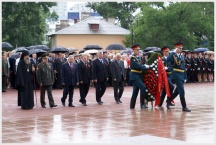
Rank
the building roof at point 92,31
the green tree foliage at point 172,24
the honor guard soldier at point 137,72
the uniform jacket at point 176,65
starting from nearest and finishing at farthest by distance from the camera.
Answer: the uniform jacket at point 176,65 → the honor guard soldier at point 137,72 → the green tree foliage at point 172,24 → the building roof at point 92,31

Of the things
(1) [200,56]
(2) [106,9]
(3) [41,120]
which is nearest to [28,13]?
(1) [200,56]

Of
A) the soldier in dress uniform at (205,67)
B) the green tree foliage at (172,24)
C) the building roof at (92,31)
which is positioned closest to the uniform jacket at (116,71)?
the soldier in dress uniform at (205,67)

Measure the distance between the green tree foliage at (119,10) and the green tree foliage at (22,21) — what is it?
2492 centimetres

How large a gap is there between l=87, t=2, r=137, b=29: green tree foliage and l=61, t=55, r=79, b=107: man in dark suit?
2231 inches

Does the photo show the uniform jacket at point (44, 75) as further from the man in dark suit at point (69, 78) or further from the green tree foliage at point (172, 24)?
the green tree foliage at point (172, 24)

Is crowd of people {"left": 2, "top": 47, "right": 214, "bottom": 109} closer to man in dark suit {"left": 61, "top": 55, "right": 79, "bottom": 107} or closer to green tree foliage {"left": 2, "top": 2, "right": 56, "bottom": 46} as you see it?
man in dark suit {"left": 61, "top": 55, "right": 79, "bottom": 107}

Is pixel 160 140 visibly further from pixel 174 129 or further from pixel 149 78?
pixel 149 78

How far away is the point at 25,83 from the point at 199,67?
1568cm

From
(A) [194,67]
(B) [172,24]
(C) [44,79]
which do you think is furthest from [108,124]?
(B) [172,24]

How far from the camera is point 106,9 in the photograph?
7681cm

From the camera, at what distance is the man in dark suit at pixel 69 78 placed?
17.9 meters

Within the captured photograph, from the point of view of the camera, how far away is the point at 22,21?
4972 centimetres

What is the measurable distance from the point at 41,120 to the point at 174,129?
3590mm

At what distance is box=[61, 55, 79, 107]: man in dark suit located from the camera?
17.9m
